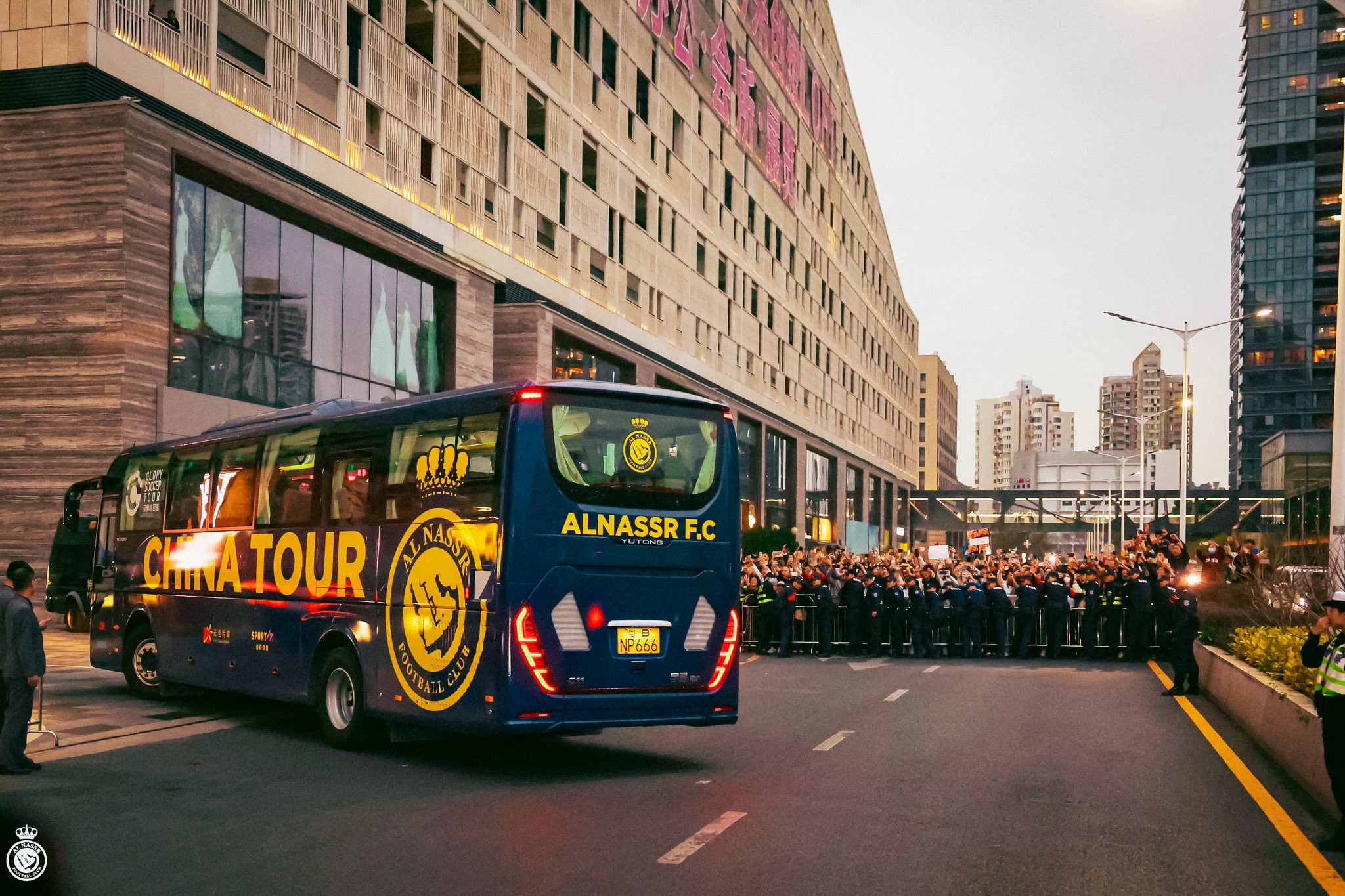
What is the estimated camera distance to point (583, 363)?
132 ft

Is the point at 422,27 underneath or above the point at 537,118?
above

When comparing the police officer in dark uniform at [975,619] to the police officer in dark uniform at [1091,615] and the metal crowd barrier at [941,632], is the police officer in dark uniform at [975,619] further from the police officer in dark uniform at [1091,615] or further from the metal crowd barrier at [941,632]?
the police officer in dark uniform at [1091,615]

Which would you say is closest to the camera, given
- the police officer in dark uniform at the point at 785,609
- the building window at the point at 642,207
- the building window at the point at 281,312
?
the building window at the point at 281,312

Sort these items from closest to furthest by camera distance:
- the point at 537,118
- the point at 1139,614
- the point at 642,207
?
the point at 1139,614 → the point at 537,118 → the point at 642,207

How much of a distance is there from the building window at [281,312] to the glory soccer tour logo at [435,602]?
44.4ft

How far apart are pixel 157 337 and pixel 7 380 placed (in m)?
2.56

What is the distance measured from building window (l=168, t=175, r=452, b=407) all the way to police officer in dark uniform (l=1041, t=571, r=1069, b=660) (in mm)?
14813

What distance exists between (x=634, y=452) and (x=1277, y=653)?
6874 mm

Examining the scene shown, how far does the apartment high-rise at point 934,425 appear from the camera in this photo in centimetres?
16712

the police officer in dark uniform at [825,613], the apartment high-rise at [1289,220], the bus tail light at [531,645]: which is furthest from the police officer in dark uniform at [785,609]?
the apartment high-rise at [1289,220]

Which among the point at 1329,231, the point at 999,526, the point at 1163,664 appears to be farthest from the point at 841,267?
the point at 1329,231

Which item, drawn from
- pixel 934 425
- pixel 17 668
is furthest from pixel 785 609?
pixel 934 425

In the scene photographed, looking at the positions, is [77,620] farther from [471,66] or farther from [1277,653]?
[1277,653]

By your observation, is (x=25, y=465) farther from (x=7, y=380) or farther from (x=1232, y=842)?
(x=1232, y=842)
